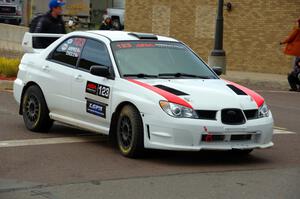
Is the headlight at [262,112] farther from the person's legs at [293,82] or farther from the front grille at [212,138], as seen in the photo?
the person's legs at [293,82]

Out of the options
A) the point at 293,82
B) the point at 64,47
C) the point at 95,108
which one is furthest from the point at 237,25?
the point at 95,108

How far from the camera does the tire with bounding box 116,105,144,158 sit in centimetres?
786

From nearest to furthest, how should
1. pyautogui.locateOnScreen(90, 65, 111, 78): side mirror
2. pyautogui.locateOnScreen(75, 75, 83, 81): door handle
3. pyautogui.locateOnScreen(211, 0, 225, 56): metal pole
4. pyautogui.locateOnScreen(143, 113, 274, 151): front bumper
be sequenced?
1. pyautogui.locateOnScreen(143, 113, 274, 151): front bumper
2. pyautogui.locateOnScreen(90, 65, 111, 78): side mirror
3. pyautogui.locateOnScreen(75, 75, 83, 81): door handle
4. pyautogui.locateOnScreen(211, 0, 225, 56): metal pole

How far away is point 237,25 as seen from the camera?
76.2 ft

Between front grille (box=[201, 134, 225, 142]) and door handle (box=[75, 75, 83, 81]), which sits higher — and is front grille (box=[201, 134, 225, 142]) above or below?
below

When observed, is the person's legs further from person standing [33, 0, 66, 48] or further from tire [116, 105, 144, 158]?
tire [116, 105, 144, 158]

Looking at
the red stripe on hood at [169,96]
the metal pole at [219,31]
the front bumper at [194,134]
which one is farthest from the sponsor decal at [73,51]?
the metal pole at [219,31]

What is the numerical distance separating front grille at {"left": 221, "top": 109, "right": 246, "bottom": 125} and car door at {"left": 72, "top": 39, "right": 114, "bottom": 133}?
5.02 feet

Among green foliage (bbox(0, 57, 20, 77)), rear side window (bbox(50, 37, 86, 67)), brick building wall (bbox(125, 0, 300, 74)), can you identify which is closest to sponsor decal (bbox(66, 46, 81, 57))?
rear side window (bbox(50, 37, 86, 67))

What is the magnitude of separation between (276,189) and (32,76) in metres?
4.54

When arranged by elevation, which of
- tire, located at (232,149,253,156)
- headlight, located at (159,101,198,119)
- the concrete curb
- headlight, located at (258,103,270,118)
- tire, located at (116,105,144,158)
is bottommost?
the concrete curb

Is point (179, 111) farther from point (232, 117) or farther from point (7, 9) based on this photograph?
point (7, 9)

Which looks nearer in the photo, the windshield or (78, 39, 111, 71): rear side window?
the windshield

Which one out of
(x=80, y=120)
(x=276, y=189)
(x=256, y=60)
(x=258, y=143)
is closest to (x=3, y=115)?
(x=80, y=120)
